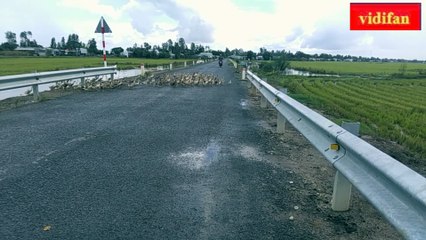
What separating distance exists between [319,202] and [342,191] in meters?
0.32

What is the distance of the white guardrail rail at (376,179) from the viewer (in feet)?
6.51

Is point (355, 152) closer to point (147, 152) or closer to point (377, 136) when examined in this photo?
point (147, 152)

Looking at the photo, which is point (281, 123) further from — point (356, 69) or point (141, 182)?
point (356, 69)

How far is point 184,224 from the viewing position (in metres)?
3.05

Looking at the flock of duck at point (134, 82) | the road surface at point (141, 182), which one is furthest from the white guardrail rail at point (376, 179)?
the flock of duck at point (134, 82)

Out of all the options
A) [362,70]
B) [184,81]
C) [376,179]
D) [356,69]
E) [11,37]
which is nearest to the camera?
[376,179]

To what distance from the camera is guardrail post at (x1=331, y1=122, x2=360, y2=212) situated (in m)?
3.33

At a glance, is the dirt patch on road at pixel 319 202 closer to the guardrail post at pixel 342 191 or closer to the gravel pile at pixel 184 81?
the guardrail post at pixel 342 191

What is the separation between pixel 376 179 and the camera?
2539 mm

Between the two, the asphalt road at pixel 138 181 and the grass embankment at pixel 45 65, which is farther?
the grass embankment at pixel 45 65

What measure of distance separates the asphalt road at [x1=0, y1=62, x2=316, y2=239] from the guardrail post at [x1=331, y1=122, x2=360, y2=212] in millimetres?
456

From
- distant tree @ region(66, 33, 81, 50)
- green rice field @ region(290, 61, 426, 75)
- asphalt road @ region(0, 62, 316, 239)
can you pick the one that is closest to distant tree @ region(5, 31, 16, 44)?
distant tree @ region(66, 33, 81, 50)

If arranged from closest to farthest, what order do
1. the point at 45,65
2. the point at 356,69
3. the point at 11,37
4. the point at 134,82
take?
the point at 134,82, the point at 45,65, the point at 356,69, the point at 11,37

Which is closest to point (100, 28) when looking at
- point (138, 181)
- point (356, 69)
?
point (138, 181)
